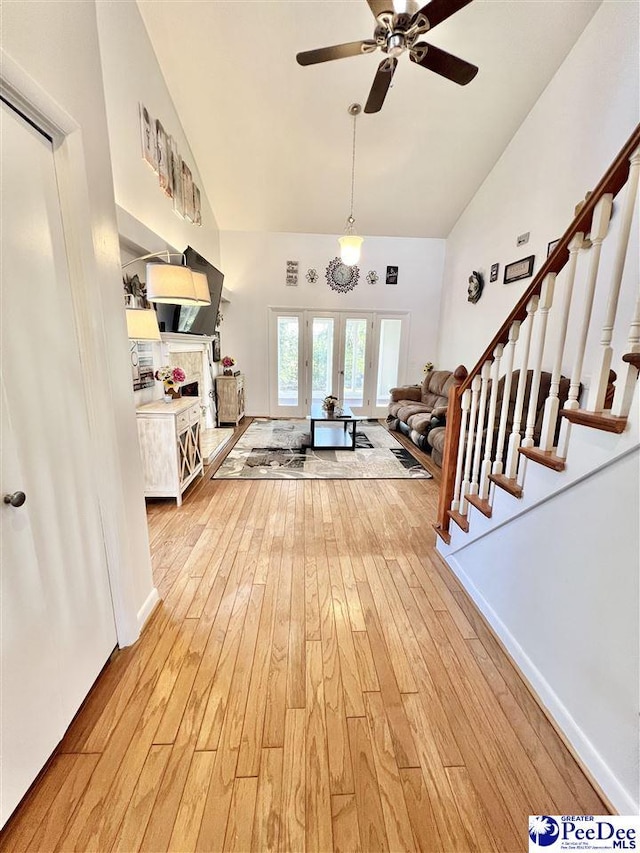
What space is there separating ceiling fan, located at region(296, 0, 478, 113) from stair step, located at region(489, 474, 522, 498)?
99.6 inches

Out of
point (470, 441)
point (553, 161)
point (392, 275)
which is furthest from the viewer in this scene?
point (392, 275)

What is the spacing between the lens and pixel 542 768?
1170 mm

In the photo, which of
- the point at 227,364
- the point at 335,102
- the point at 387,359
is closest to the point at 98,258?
the point at 335,102

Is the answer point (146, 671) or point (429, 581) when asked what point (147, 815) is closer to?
point (146, 671)

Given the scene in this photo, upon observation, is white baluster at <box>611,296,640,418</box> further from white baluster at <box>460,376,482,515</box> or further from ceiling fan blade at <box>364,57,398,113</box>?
ceiling fan blade at <box>364,57,398,113</box>

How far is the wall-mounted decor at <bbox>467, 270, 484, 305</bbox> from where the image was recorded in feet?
17.0

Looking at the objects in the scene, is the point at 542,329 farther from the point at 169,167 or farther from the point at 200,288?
the point at 169,167

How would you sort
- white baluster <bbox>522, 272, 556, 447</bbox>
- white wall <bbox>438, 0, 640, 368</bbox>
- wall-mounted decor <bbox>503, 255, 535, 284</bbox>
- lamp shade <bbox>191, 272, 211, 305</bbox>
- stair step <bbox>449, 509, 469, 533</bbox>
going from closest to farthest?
white baluster <bbox>522, 272, 556, 447</bbox>, stair step <bbox>449, 509, 469, 533</bbox>, lamp shade <bbox>191, 272, 211, 305</bbox>, white wall <bbox>438, 0, 640, 368</bbox>, wall-mounted decor <bbox>503, 255, 535, 284</bbox>

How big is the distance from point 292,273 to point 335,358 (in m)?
1.73

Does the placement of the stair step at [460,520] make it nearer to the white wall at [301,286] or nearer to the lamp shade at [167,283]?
the lamp shade at [167,283]

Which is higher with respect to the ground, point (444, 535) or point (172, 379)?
point (172, 379)

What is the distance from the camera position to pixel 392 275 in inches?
255

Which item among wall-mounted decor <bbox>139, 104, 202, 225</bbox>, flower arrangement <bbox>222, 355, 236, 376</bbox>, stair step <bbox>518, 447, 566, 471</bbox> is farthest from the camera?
flower arrangement <bbox>222, 355, 236, 376</bbox>

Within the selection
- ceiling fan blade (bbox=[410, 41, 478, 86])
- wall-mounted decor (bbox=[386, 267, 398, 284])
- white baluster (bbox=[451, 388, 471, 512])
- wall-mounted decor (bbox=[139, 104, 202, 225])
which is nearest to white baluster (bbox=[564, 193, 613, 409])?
white baluster (bbox=[451, 388, 471, 512])
